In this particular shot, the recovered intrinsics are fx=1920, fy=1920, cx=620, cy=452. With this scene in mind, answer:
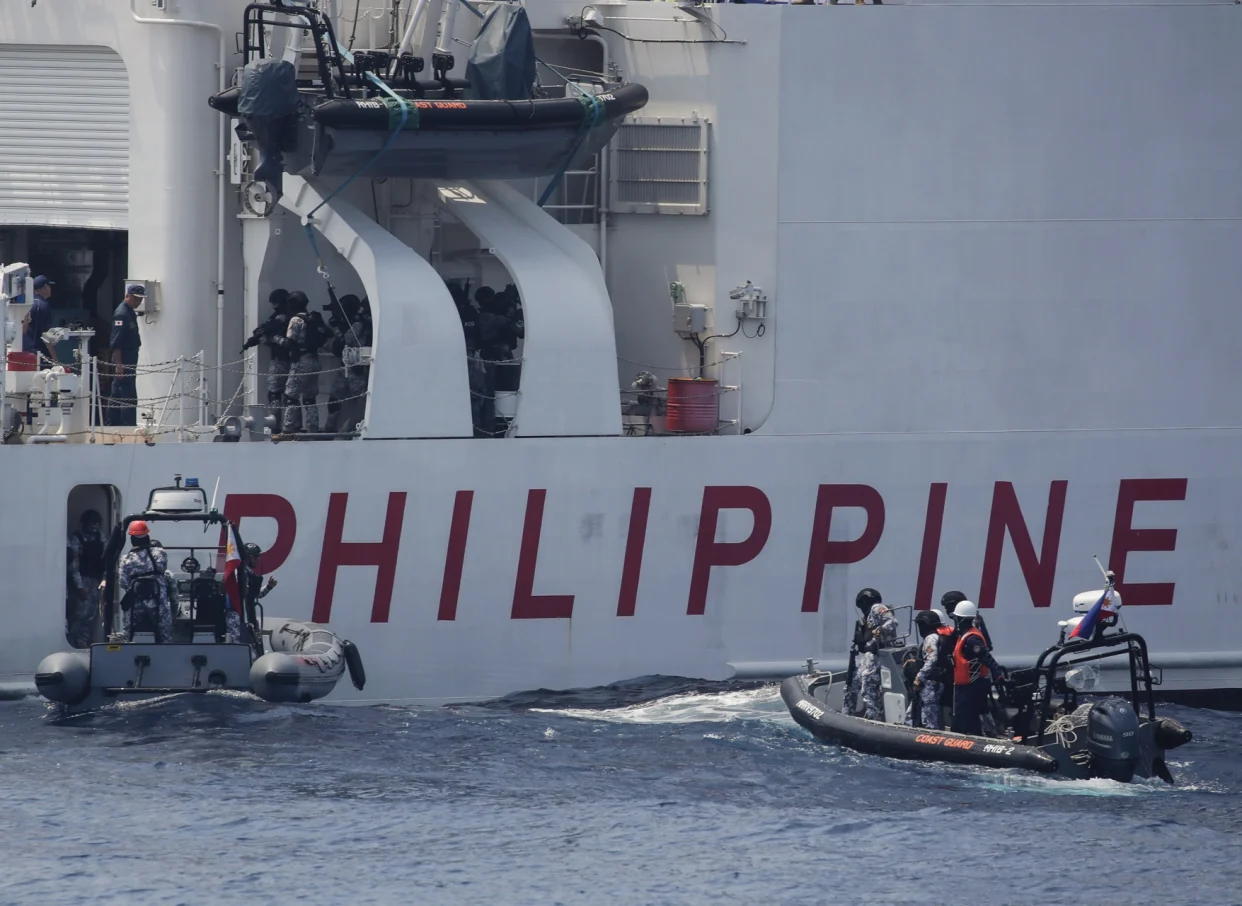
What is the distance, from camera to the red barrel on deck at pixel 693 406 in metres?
14.0

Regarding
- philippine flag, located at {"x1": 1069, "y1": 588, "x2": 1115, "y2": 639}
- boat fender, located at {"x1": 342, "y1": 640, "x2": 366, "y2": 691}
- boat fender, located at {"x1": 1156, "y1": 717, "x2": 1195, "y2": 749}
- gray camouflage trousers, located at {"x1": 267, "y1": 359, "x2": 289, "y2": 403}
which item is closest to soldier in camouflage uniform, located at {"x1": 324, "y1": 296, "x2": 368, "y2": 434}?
gray camouflage trousers, located at {"x1": 267, "y1": 359, "x2": 289, "y2": 403}

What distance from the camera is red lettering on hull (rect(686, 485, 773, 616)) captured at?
13750 mm

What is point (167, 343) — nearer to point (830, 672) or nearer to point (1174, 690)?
point (830, 672)

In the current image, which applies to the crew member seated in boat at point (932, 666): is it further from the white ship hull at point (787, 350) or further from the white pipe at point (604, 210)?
the white pipe at point (604, 210)

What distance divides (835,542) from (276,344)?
433 centimetres

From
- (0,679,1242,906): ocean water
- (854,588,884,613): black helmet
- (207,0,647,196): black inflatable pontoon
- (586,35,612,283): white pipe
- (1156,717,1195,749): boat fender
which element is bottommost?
(0,679,1242,906): ocean water

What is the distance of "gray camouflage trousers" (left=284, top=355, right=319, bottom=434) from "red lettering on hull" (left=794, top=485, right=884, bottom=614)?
12.1 ft

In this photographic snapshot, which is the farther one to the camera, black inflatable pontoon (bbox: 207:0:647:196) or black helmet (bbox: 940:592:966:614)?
black inflatable pontoon (bbox: 207:0:647:196)

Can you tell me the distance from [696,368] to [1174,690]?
4.31 m

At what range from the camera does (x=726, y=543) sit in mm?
13766

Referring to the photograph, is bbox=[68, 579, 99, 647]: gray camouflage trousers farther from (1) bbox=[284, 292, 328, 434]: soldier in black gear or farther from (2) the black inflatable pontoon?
(2) the black inflatable pontoon

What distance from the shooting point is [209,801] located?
11.1m

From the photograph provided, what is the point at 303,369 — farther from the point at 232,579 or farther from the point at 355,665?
the point at 355,665

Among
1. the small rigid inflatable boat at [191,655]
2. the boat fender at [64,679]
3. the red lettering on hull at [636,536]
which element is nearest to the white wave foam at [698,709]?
the red lettering on hull at [636,536]
